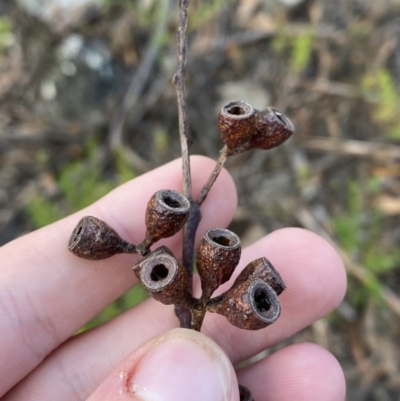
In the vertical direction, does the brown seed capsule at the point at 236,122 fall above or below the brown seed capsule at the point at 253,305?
above

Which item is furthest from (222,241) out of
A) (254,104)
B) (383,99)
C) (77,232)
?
(254,104)

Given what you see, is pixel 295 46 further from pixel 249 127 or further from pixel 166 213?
pixel 166 213

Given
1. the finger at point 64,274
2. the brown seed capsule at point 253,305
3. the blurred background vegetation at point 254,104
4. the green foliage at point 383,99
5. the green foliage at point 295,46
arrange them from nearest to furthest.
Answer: the brown seed capsule at point 253,305 < the finger at point 64,274 < the blurred background vegetation at point 254,104 < the green foliage at point 383,99 < the green foliage at point 295,46

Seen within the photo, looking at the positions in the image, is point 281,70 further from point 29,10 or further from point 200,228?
point 200,228

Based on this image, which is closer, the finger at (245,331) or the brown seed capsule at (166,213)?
the brown seed capsule at (166,213)

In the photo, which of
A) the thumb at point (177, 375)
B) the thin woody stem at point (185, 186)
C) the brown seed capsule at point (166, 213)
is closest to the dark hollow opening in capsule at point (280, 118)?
the thin woody stem at point (185, 186)

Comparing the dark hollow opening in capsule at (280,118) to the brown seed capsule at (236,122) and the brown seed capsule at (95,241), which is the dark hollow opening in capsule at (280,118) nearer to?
the brown seed capsule at (236,122)

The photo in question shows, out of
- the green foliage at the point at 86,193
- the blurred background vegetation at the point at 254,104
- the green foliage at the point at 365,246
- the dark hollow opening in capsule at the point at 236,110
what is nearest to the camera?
the dark hollow opening in capsule at the point at 236,110
